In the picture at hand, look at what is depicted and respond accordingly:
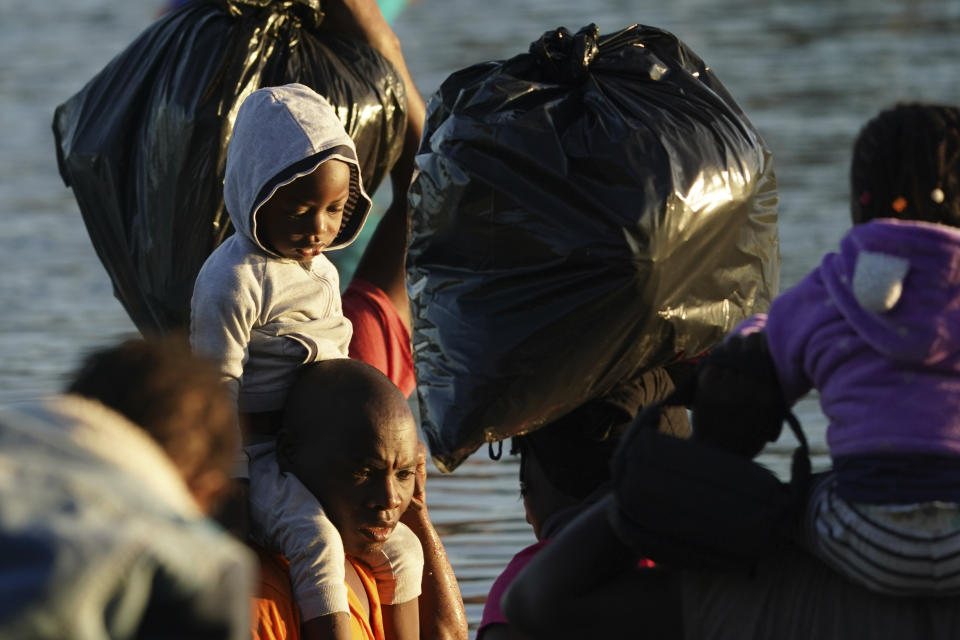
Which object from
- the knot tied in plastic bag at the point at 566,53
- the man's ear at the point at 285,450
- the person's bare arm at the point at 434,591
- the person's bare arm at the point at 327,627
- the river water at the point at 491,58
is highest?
the knot tied in plastic bag at the point at 566,53

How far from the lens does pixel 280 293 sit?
126 inches

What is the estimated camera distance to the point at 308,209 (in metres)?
3.25

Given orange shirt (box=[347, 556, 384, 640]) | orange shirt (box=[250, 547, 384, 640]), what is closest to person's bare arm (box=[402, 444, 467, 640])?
orange shirt (box=[347, 556, 384, 640])

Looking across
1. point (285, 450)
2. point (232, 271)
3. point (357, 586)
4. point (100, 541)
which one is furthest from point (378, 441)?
point (100, 541)

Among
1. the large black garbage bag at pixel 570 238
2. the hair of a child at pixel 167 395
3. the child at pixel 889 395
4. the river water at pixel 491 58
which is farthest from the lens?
the river water at pixel 491 58

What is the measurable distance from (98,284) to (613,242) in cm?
632

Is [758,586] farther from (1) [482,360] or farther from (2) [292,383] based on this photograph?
(2) [292,383]

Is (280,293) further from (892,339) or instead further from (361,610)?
(892,339)

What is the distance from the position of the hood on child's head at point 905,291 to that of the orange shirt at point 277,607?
4.15ft

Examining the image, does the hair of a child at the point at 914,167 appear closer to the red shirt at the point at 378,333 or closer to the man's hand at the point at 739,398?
the man's hand at the point at 739,398

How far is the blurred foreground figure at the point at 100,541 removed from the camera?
5.54 feet

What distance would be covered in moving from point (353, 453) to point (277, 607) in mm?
313

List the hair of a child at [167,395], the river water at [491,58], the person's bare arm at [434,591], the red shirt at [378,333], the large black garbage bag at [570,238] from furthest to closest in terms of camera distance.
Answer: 1. the river water at [491,58]
2. the red shirt at [378,333]
3. the person's bare arm at [434,591]
4. the large black garbage bag at [570,238]
5. the hair of a child at [167,395]

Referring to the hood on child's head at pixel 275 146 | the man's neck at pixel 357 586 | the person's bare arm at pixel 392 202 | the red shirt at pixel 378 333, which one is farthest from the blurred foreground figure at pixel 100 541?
the person's bare arm at pixel 392 202
